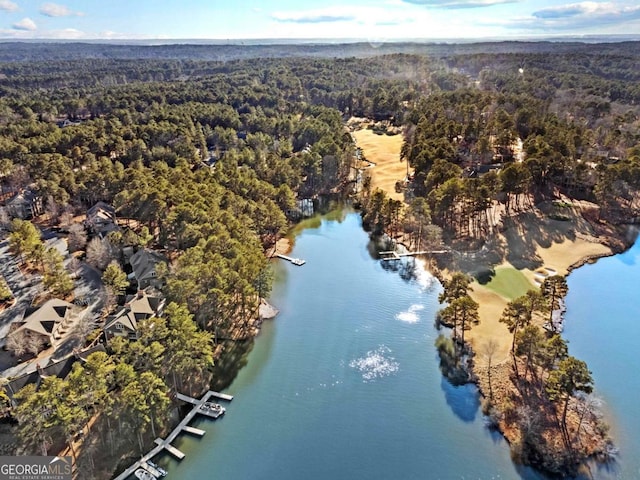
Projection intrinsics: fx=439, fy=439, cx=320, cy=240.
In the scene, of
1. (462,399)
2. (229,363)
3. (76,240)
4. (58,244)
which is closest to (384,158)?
(76,240)

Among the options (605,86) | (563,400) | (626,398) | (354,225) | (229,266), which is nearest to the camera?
(563,400)

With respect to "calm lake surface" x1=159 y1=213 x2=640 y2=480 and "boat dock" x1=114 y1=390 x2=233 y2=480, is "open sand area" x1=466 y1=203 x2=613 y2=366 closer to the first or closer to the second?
"calm lake surface" x1=159 y1=213 x2=640 y2=480

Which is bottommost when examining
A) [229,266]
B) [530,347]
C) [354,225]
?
[354,225]

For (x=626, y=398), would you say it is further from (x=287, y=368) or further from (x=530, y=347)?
(x=287, y=368)

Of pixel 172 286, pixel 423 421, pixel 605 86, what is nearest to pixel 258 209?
pixel 172 286

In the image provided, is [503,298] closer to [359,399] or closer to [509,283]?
[509,283]
